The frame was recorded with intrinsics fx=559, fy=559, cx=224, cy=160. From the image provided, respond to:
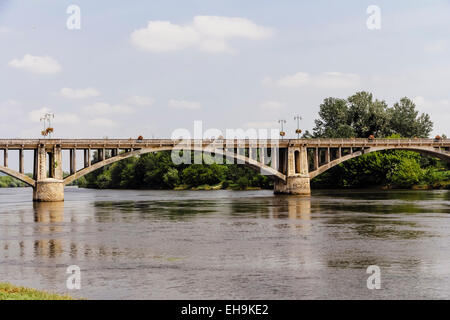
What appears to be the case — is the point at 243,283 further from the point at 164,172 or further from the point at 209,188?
the point at 164,172

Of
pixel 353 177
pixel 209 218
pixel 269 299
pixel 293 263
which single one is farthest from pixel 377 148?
pixel 269 299

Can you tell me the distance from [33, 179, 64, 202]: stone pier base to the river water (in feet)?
107

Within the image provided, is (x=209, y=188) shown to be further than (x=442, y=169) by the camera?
Yes

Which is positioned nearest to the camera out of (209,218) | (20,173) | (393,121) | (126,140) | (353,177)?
(209,218)

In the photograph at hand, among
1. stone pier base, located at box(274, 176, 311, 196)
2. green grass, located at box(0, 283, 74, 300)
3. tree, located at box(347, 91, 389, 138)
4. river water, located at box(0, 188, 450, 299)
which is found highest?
tree, located at box(347, 91, 389, 138)

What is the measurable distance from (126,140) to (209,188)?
2752 inches

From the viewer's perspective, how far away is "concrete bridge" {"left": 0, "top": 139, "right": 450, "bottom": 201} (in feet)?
255

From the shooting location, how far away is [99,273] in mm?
22062

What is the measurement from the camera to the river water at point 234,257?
1903cm

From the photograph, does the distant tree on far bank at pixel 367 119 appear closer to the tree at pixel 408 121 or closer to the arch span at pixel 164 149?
the tree at pixel 408 121

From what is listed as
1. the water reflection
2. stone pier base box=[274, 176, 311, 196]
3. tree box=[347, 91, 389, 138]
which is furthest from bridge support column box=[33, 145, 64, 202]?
tree box=[347, 91, 389, 138]

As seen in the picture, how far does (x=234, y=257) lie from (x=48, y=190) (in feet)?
190

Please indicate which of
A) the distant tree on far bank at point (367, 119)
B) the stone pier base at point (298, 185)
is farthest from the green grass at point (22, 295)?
the distant tree on far bank at point (367, 119)

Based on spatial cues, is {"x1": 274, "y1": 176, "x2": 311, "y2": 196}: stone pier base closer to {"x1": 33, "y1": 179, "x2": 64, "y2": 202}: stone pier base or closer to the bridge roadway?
the bridge roadway
